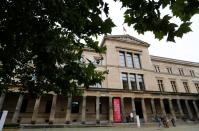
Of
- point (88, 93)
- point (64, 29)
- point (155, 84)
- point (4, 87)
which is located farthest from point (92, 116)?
point (64, 29)

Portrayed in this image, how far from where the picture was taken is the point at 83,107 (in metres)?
24.0

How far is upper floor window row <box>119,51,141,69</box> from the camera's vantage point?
107 feet

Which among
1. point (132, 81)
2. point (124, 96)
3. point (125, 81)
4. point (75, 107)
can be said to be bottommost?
point (75, 107)

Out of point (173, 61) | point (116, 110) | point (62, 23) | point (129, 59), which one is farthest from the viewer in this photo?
point (173, 61)

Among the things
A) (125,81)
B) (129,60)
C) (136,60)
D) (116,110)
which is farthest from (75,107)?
(136,60)

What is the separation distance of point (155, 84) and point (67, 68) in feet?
96.4

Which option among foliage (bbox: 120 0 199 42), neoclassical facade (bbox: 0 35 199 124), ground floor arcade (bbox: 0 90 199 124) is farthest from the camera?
neoclassical facade (bbox: 0 35 199 124)

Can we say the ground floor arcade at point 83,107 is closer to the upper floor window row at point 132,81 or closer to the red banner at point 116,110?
the red banner at point 116,110

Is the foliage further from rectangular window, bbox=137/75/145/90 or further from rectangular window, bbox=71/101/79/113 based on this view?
rectangular window, bbox=137/75/145/90

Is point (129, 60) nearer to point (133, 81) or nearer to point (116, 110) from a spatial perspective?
point (133, 81)

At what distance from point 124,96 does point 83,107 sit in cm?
715

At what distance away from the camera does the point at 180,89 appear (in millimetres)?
35938

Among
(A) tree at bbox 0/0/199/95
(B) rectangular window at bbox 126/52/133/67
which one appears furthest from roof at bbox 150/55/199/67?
(A) tree at bbox 0/0/199/95

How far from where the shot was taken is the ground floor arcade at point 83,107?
23.0 m
